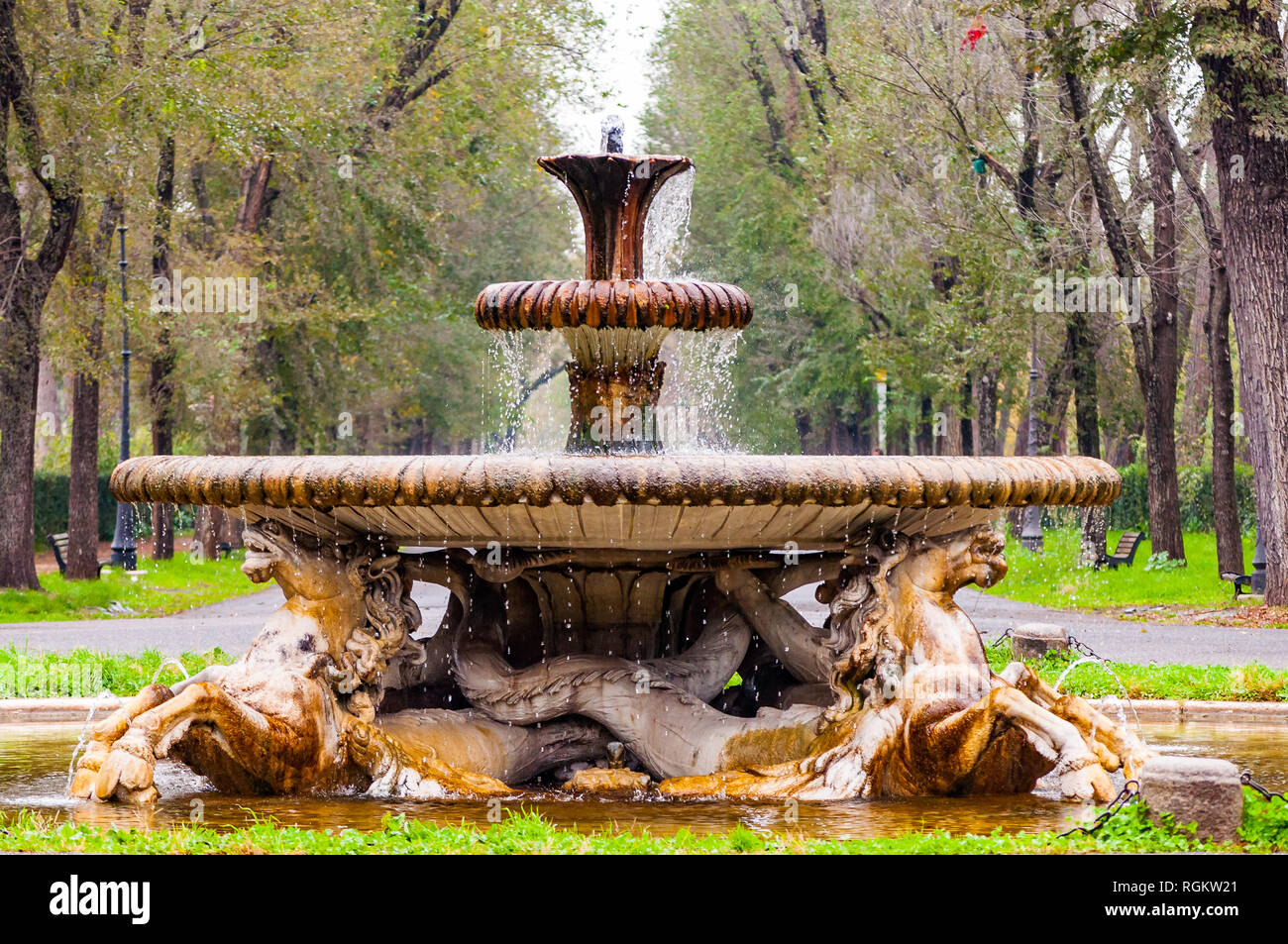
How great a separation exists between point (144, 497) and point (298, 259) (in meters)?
23.0

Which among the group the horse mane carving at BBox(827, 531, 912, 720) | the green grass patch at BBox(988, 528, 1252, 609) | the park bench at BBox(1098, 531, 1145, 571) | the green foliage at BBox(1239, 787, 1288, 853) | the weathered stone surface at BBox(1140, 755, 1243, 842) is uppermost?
the horse mane carving at BBox(827, 531, 912, 720)

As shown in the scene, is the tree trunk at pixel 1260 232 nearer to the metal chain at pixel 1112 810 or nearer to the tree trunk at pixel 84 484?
the metal chain at pixel 1112 810

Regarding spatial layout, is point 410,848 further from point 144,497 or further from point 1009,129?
point 1009,129

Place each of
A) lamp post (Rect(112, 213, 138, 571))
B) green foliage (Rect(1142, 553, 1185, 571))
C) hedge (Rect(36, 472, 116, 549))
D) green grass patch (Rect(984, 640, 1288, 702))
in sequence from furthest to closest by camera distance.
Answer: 1. hedge (Rect(36, 472, 116, 549))
2. green foliage (Rect(1142, 553, 1185, 571))
3. lamp post (Rect(112, 213, 138, 571))
4. green grass patch (Rect(984, 640, 1288, 702))

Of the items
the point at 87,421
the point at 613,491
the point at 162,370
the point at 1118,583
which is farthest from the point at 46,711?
the point at 162,370

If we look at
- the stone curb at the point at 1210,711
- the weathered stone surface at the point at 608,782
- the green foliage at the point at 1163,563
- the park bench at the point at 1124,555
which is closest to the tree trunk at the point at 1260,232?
the green foliage at the point at 1163,563

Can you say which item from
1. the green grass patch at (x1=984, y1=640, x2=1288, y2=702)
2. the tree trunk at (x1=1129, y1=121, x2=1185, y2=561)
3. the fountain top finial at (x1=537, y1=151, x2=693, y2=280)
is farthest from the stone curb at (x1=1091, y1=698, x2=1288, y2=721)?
the tree trunk at (x1=1129, y1=121, x2=1185, y2=561)

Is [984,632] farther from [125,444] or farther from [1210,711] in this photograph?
[125,444]

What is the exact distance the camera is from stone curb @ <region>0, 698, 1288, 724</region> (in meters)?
7.86

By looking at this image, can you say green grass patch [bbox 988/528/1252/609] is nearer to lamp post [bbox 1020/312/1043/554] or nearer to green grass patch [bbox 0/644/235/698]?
lamp post [bbox 1020/312/1043/554]

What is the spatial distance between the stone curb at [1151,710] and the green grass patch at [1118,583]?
10343mm

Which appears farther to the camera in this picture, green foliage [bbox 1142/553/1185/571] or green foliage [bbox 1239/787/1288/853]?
green foliage [bbox 1142/553/1185/571]

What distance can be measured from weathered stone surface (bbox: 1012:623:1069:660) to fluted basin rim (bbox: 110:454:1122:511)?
4.61m
